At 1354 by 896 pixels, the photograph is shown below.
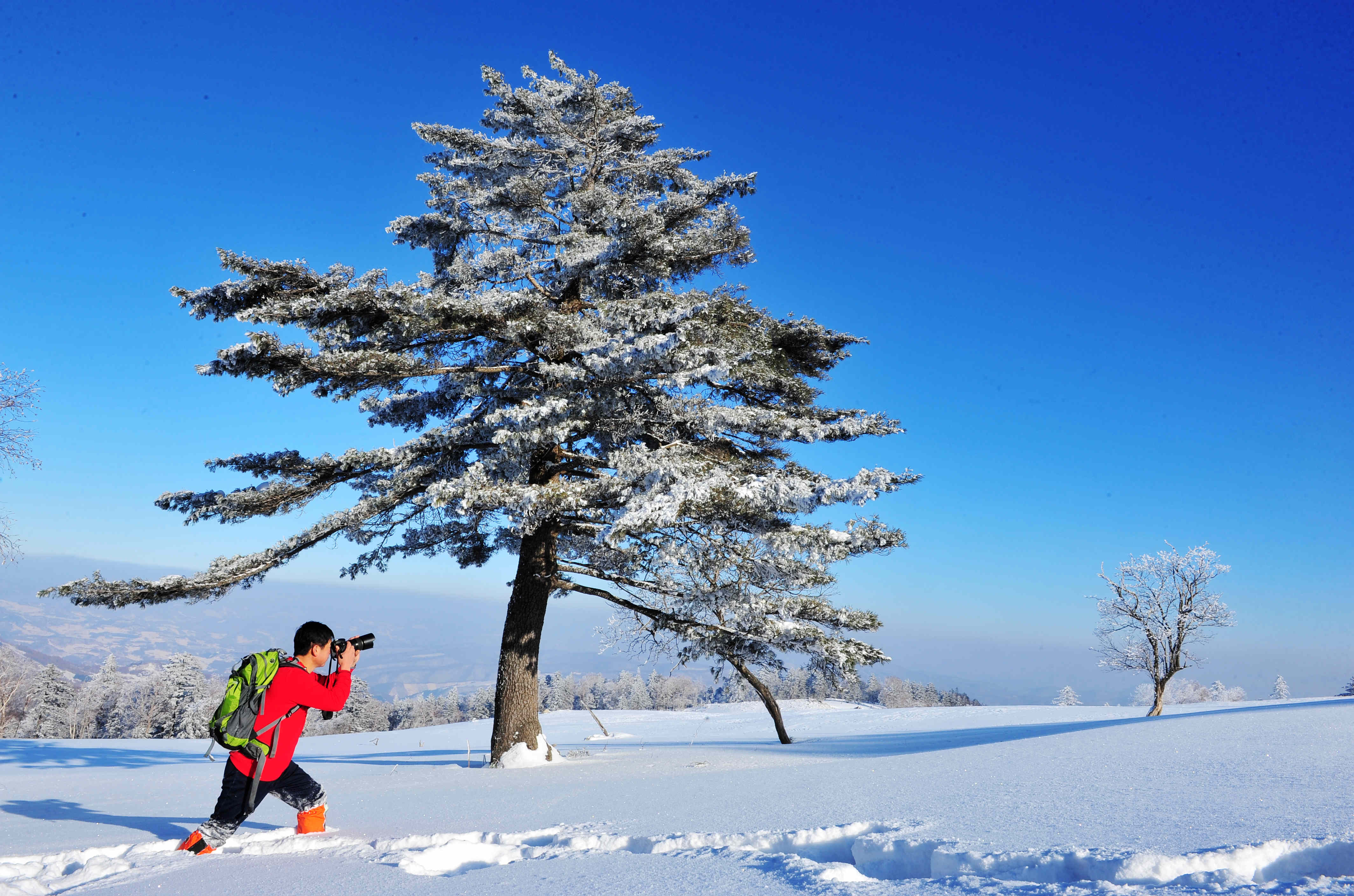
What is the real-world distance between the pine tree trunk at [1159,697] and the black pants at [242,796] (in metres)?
17.3

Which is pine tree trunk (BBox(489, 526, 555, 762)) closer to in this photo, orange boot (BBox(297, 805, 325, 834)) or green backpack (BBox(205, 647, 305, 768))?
orange boot (BBox(297, 805, 325, 834))

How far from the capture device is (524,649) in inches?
379

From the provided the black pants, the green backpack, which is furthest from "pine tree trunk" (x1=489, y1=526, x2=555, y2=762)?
the green backpack

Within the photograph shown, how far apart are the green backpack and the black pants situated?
0.14 meters

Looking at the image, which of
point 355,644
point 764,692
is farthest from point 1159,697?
point 355,644

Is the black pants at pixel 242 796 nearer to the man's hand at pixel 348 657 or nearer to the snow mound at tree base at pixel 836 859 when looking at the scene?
the snow mound at tree base at pixel 836 859

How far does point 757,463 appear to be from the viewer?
10289 millimetres

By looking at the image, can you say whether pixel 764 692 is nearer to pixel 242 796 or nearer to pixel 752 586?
pixel 752 586

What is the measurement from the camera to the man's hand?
4.58 meters

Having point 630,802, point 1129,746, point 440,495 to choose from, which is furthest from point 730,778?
point 440,495

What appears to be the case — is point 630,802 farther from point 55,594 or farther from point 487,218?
point 487,218

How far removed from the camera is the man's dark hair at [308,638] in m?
4.47

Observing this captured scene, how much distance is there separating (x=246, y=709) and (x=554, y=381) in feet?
19.2

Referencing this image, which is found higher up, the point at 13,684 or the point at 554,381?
the point at 554,381
